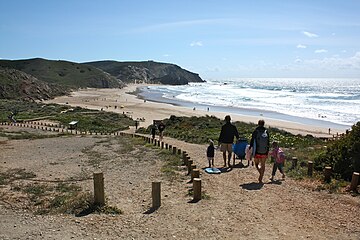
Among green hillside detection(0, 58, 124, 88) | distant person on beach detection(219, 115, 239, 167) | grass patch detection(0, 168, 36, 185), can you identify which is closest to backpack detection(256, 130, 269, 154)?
distant person on beach detection(219, 115, 239, 167)

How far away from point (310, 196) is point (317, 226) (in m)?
1.95

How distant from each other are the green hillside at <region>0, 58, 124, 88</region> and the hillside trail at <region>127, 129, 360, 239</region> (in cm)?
11486

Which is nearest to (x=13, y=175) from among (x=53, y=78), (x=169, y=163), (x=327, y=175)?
(x=169, y=163)

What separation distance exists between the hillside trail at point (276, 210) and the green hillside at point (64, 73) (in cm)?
11486

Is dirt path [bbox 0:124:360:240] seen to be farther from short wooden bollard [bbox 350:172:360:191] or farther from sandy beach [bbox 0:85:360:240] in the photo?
short wooden bollard [bbox 350:172:360:191]

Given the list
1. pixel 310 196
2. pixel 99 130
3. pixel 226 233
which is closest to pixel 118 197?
pixel 226 233

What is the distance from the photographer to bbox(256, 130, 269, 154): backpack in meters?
9.71

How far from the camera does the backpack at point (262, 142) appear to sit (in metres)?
9.71

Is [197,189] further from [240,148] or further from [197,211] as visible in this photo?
[240,148]

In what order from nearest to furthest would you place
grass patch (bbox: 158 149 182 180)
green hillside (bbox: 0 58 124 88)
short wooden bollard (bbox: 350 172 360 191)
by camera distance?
short wooden bollard (bbox: 350 172 360 191)
grass patch (bbox: 158 149 182 180)
green hillside (bbox: 0 58 124 88)

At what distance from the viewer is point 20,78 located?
262 feet

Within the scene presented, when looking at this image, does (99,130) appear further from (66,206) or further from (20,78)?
(20,78)

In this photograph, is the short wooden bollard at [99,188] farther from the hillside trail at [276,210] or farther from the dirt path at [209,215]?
the hillside trail at [276,210]

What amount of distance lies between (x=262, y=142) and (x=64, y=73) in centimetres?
14103
